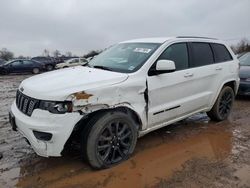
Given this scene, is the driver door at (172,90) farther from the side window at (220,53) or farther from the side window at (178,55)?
the side window at (220,53)

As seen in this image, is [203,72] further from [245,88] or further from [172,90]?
[245,88]

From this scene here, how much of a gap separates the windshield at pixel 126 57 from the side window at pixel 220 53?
5.76 feet

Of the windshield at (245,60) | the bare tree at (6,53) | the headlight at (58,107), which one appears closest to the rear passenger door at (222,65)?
the headlight at (58,107)

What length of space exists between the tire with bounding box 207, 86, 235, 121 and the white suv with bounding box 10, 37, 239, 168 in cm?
40

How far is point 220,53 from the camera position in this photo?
6.31 meters

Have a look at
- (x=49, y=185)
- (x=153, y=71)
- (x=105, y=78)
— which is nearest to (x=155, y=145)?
(x=153, y=71)

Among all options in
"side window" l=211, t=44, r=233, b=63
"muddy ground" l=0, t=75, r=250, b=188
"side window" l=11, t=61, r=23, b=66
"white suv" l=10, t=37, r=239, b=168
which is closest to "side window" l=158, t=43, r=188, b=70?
"white suv" l=10, t=37, r=239, b=168

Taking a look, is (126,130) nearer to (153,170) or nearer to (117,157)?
(117,157)

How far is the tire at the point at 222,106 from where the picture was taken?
6289 millimetres

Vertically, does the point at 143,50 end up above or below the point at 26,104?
above

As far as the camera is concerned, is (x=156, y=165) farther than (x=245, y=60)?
No

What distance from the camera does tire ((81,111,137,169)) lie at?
390 cm

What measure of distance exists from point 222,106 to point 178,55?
6.25 feet

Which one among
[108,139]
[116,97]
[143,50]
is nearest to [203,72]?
[143,50]
